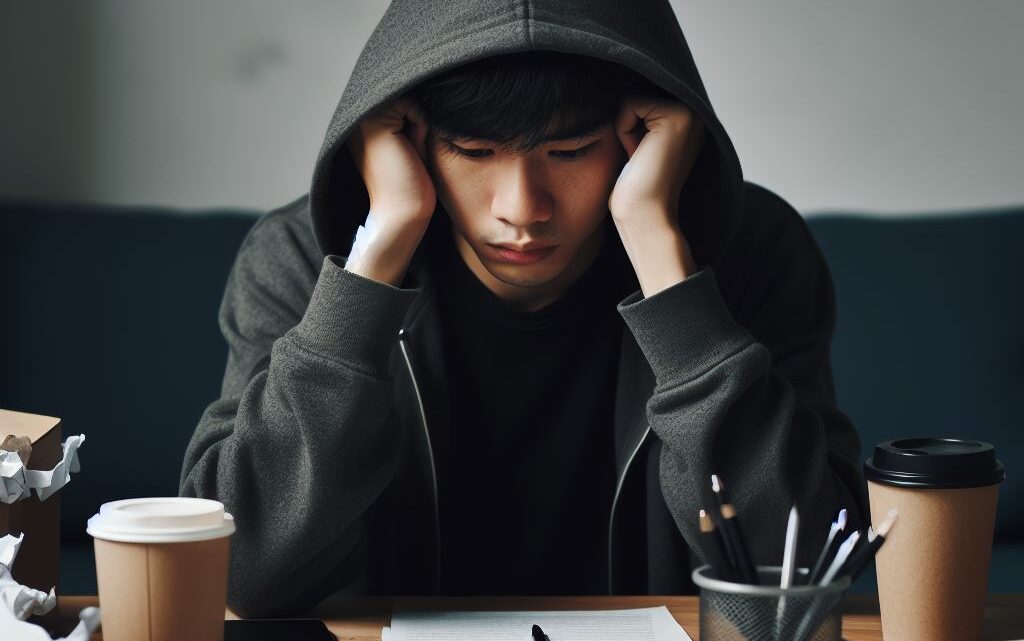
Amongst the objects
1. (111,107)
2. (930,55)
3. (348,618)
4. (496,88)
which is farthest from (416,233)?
(930,55)

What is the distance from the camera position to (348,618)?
3.03 ft

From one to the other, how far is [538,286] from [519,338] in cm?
7

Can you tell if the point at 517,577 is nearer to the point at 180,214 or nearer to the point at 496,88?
the point at 496,88

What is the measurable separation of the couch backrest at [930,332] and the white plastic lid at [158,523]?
1.38 metres

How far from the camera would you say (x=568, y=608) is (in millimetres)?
945

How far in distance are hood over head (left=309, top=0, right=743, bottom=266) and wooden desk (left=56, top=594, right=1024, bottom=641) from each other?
435 mm

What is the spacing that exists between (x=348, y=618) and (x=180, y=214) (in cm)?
116

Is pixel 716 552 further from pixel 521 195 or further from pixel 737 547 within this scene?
pixel 521 195

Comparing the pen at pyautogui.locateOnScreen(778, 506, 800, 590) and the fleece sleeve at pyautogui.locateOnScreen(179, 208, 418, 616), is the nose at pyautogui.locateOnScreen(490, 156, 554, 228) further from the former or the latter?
the pen at pyautogui.locateOnScreen(778, 506, 800, 590)

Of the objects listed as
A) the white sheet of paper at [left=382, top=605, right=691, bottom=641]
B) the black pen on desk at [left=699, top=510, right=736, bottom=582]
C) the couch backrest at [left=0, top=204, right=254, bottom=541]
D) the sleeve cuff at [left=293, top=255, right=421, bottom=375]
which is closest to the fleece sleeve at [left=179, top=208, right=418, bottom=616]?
the sleeve cuff at [left=293, top=255, right=421, bottom=375]

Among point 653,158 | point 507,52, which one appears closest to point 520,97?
point 507,52

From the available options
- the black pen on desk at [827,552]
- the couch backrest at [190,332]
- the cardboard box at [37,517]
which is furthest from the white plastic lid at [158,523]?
the couch backrest at [190,332]

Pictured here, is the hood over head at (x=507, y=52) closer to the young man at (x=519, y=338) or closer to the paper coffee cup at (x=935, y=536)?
the young man at (x=519, y=338)

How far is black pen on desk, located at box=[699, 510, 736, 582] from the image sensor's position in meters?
0.71
